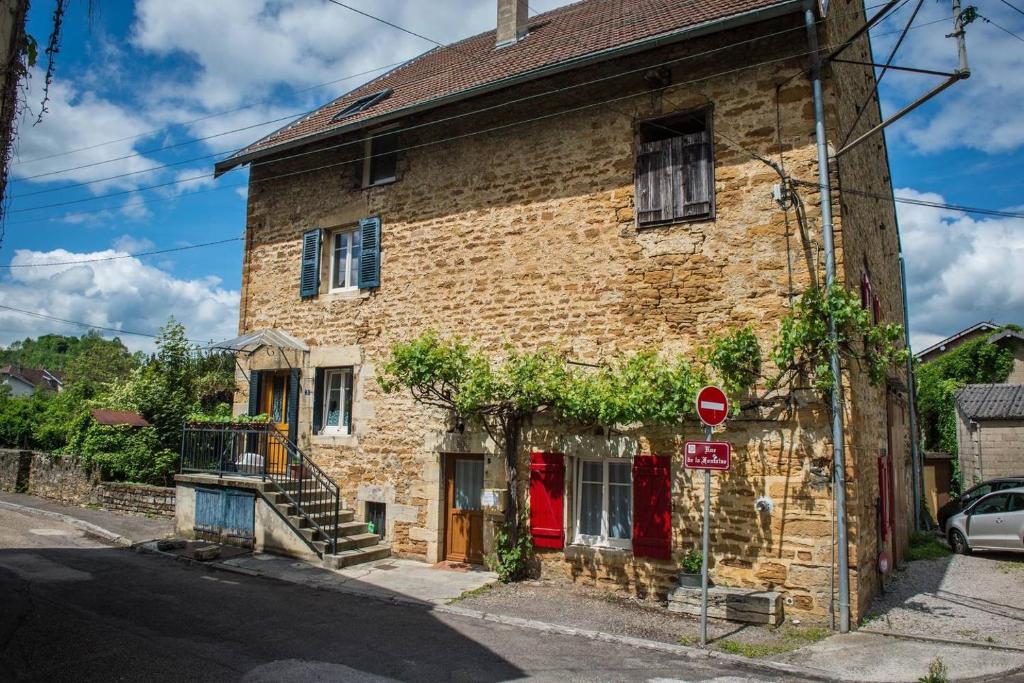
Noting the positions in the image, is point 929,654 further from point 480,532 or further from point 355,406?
point 355,406

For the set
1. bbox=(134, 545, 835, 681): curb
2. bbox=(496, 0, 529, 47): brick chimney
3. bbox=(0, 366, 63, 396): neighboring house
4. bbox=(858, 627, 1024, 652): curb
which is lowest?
bbox=(134, 545, 835, 681): curb

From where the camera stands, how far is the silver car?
12.1 metres

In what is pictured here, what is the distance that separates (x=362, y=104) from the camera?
13.5m

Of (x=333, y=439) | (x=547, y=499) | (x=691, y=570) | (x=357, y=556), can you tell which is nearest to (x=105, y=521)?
(x=333, y=439)

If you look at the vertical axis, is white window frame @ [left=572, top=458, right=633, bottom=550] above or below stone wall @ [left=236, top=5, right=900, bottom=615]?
below

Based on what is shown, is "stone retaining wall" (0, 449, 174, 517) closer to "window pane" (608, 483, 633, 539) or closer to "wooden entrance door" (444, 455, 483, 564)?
"wooden entrance door" (444, 455, 483, 564)

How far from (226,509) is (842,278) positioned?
32.1 ft

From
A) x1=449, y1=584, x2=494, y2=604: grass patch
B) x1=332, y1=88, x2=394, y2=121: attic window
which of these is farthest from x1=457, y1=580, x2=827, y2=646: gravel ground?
x1=332, y1=88, x2=394, y2=121: attic window

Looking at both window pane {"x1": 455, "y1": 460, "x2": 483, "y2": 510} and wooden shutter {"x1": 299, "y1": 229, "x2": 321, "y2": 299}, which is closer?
window pane {"x1": 455, "y1": 460, "x2": 483, "y2": 510}

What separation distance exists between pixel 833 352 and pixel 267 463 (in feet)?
27.5

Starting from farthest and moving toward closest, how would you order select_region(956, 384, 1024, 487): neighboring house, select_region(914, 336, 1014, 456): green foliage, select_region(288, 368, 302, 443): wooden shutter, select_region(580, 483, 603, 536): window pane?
select_region(914, 336, 1014, 456): green foliage, select_region(956, 384, 1024, 487): neighboring house, select_region(288, 368, 302, 443): wooden shutter, select_region(580, 483, 603, 536): window pane

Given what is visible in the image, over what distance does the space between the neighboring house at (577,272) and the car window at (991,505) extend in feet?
4.27

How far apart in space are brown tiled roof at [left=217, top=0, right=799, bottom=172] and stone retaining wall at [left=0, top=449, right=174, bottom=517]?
6.88 metres

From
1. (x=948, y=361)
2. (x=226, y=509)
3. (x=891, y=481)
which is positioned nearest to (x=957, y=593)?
(x=891, y=481)
